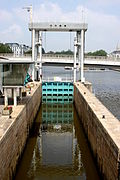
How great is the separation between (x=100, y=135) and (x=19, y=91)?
9.45 metres

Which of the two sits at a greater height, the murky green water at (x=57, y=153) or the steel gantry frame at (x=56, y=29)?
the steel gantry frame at (x=56, y=29)

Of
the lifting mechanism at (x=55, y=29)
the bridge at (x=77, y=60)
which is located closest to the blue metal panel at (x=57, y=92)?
the lifting mechanism at (x=55, y=29)

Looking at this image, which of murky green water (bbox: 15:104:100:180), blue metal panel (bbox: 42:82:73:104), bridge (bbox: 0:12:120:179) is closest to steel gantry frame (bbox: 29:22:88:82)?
bridge (bbox: 0:12:120:179)

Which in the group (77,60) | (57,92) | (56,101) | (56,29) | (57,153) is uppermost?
(56,29)

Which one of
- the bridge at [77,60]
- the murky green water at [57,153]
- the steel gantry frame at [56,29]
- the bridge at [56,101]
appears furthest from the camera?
the bridge at [77,60]

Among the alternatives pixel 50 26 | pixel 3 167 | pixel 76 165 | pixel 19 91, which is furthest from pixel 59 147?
pixel 50 26

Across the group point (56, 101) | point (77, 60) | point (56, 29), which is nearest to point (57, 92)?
point (56, 101)

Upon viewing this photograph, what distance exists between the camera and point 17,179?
1393 cm

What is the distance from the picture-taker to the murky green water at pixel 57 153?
49.0 feet

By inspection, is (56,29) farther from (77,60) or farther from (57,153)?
(57,153)

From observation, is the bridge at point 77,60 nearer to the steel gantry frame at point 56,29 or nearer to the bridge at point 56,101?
the bridge at point 56,101

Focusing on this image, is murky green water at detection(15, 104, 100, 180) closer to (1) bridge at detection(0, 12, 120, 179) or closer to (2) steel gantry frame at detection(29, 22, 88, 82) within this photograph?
(1) bridge at detection(0, 12, 120, 179)

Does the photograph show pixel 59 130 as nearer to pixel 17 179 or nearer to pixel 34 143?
pixel 34 143

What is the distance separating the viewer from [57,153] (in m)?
18.0
